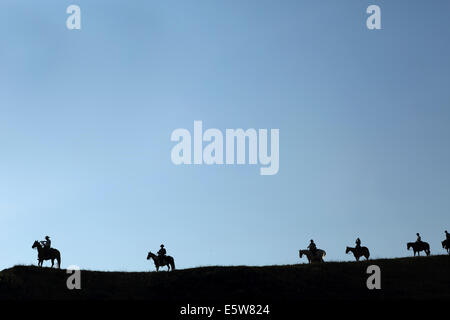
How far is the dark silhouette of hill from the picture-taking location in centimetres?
5166

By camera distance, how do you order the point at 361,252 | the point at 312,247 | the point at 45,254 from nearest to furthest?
the point at 45,254 < the point at 312,247 < the point at 361,252

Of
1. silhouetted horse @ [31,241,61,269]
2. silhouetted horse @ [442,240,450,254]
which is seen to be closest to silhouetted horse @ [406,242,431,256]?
silhouetted horse @ [442,240,450,254]

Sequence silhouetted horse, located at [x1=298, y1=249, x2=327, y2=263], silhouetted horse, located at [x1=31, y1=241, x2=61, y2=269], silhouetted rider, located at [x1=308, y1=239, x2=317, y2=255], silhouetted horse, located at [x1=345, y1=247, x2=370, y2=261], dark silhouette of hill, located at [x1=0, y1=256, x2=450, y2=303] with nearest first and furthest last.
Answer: dark silhouette of hill, located at [x1=0, y1=256, x2=450, y2=303]
silhouetted horse, located at [x1=31, y1=241, x2=61, y2=269]
silhouetted horse, located at [x1=298, y1=249, x2=327, y2=263]
silhouetted rider, located at [x1=308, y1=239, x2=317, y2=255]
silhouetted horse, located at [x1=345, y1=247, x2=370, y2=261]

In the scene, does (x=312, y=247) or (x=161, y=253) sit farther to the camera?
(x=312, y=247)

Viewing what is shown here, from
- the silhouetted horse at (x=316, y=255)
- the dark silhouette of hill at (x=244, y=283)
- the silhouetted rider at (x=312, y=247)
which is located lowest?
the dark silhouette of hill at (x=244, y=283)

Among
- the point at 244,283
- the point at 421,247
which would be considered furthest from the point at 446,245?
the point at 244,283

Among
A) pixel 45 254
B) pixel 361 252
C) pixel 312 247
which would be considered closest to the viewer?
pixel 45 254

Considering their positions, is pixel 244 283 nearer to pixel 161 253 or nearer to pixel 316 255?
pixel 161 253

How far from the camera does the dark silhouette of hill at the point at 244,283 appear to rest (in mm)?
Answer: 51656

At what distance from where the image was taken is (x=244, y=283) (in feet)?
179

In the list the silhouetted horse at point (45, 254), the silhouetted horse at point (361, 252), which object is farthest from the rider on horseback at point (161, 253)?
the silhouetted horse at point (361, 252)

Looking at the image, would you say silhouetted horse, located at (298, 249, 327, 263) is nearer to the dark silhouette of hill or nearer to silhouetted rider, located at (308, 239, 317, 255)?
silhouetted rider, located at (308, 239, 317, 255)

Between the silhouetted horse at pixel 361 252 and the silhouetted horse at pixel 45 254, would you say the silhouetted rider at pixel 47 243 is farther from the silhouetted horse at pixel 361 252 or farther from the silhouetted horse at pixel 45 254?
the silhouetted horse at pixel 361 252
